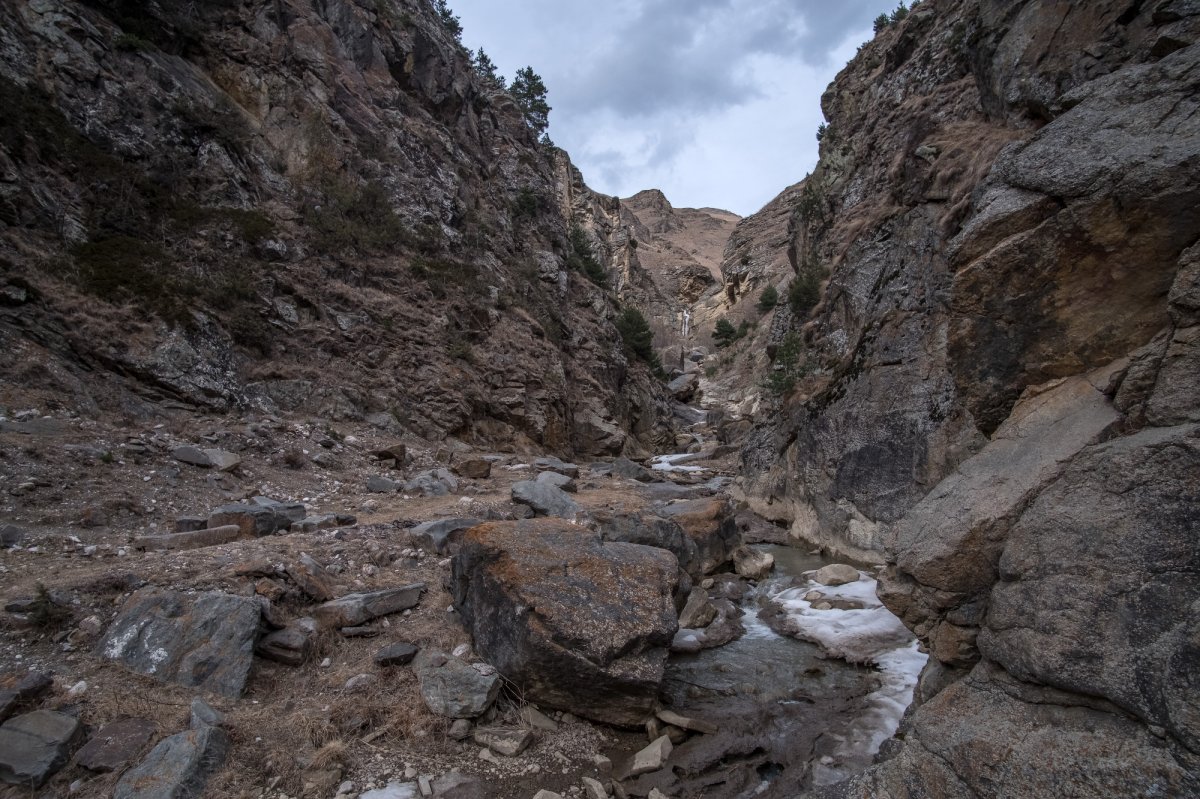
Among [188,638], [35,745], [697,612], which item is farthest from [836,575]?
[35,745]

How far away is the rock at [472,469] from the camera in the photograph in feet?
46.4

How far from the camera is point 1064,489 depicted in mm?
3846

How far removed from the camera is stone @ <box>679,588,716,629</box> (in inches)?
329

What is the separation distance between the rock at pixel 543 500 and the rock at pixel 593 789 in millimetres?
6081

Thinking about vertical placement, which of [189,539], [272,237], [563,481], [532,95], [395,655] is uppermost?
[532,95]

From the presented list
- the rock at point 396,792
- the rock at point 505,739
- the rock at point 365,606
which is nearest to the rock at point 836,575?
the rock at point 505,739

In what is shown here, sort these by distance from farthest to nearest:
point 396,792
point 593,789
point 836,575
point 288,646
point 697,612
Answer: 1. point 836,575
2. point 697,612
3. point 288,646
4. point 593,789
5. point 396,792

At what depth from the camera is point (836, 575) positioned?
10133 millimetres

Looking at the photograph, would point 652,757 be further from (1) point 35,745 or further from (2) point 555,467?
(2) point 555,467

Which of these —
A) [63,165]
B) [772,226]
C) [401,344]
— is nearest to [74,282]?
[63,165]

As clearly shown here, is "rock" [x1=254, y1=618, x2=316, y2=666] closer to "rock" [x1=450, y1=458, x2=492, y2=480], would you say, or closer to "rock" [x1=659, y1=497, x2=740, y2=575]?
"rock" [x1=659, y1=497, x2=740, y2=575]

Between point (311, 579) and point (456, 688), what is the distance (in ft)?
7.58

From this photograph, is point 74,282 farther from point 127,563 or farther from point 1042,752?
point 1042,752

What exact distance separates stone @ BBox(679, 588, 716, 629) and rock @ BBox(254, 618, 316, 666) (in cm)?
485
